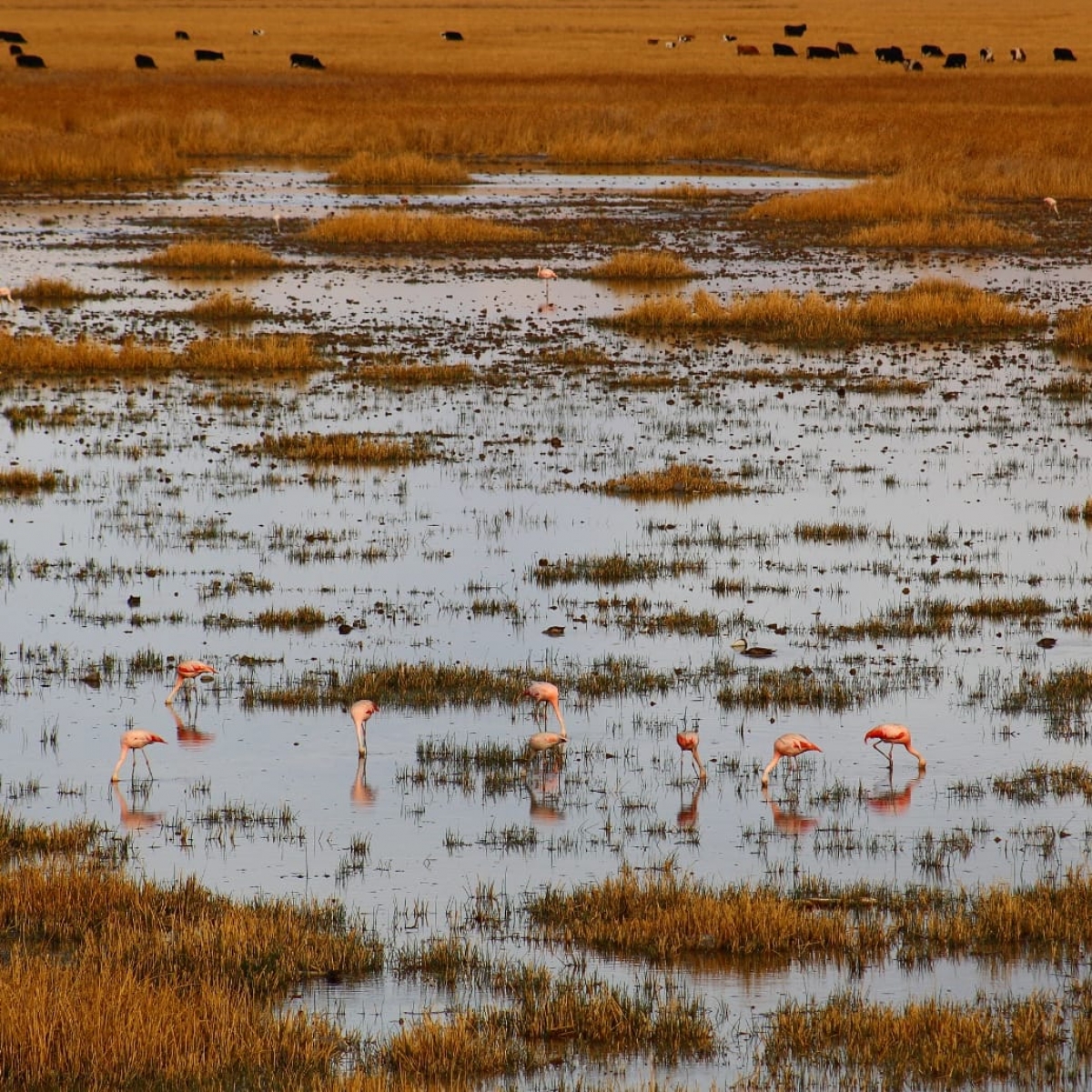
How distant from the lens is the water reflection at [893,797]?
981cm

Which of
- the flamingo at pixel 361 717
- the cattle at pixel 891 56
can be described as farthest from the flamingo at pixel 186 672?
the cattle at pixel 891 56

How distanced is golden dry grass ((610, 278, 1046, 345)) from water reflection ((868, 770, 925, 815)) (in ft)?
60.7

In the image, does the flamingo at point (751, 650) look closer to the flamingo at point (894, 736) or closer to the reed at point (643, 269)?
the flamingo at point (894, 736)

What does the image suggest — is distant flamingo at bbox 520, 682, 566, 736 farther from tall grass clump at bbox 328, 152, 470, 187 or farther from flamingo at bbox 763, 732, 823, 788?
tall grass clump at bbox 328, 152, 470, 187

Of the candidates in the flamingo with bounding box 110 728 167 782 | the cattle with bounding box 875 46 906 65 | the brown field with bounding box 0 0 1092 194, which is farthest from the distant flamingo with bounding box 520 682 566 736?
the cattle with bounding box 875 46 906 65

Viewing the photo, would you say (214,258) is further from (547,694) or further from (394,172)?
(547,694)

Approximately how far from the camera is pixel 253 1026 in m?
6.71

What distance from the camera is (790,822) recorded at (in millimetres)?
9617

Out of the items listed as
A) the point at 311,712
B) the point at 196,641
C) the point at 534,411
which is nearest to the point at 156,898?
the point at 311,712

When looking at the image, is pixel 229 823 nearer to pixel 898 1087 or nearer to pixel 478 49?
pixel 898 1087

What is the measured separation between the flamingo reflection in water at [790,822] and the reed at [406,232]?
3015cm

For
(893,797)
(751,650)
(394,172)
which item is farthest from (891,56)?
(893,797)

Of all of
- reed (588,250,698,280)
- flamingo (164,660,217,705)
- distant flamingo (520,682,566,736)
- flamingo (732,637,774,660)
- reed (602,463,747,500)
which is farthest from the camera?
reed (588,250,698,280)

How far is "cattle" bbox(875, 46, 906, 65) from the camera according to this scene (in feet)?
291
